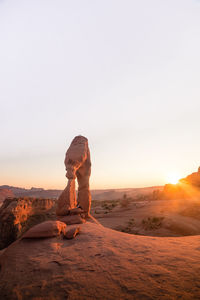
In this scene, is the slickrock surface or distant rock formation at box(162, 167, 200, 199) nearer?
the slickrock surface

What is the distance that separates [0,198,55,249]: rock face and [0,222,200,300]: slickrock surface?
3.12m

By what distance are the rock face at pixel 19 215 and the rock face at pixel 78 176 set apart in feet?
4.59

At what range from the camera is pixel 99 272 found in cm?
262

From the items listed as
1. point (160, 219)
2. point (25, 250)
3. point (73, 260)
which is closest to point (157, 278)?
point (73, 260)

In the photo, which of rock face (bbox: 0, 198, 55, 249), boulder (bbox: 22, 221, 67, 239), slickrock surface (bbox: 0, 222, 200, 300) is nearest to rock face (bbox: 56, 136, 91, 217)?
rock face (bbox: 0, 198, 55, 249)

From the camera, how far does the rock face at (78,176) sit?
835cm

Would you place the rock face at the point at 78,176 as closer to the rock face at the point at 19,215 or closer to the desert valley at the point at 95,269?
the rock face at the point at 19,215

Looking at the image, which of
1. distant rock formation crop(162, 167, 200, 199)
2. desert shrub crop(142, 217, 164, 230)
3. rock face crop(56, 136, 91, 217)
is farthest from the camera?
distant rock formation crop(162, 167, 200, 199)

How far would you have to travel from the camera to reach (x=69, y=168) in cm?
927

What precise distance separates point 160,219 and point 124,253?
34.0 ft

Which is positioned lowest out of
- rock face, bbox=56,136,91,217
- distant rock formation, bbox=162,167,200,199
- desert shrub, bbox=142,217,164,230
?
desert shrub, bbox=142,217,164,230

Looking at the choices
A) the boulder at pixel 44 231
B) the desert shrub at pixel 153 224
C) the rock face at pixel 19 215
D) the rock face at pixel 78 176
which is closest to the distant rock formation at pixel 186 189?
the desert shrub at pixel 153 224

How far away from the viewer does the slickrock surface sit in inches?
83.3

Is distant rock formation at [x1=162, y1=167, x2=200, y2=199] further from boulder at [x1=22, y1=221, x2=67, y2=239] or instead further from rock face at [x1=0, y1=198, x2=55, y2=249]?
boulder at [x1=22, y1=221, x2=67, y2=239]
